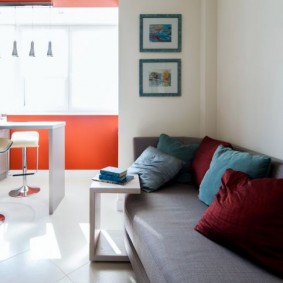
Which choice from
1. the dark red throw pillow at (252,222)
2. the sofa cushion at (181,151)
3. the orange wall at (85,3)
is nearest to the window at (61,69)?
the orange wall at (85,3)

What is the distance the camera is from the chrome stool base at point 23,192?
2.96m

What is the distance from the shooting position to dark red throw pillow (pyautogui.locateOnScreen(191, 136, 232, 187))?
1846 mm

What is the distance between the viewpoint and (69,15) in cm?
351

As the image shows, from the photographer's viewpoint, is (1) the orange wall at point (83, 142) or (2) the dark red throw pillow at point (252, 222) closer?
(2) the dark red throw pillow at point (252, 222)

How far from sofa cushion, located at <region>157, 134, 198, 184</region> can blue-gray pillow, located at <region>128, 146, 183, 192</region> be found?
0.32 feet

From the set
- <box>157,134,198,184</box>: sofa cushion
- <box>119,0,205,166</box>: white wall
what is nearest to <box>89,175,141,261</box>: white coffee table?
<box>157,134,198,184</box>: sofa cushion

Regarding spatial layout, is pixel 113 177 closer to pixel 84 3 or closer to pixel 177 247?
pixel 177 247

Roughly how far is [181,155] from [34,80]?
3.00 meters

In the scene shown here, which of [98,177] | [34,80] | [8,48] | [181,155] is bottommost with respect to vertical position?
[98,177]

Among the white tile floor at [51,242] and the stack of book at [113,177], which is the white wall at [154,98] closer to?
the white tile floor at [51,242]

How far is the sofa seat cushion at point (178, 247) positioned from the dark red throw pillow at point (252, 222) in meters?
0.04

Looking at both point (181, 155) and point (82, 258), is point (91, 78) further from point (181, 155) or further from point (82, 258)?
point (82, 258)

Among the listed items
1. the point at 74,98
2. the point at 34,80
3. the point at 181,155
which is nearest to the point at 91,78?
the point at 74,98

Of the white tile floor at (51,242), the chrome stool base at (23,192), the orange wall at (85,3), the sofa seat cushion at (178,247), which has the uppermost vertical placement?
the orange wall at (85,3)
